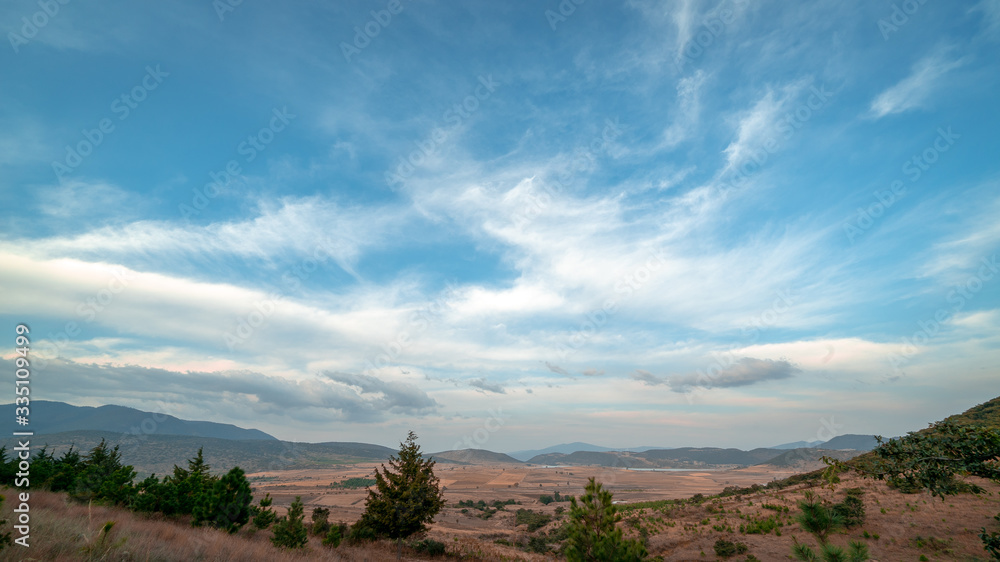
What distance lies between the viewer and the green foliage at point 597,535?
501 inches

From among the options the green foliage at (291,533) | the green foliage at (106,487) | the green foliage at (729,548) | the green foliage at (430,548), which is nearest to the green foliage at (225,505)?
the green foliage at (291,533)

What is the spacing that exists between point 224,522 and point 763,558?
103ft

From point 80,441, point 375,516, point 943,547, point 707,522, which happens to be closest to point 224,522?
point 375,516

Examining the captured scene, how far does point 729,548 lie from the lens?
25.8 metres

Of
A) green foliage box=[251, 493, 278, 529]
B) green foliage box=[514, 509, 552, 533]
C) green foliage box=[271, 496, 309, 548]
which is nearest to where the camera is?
green foliage box=[271, 496, 309, 548]

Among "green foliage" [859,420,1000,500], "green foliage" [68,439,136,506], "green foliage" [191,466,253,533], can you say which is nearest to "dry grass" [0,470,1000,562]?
"green foliage" [191,466,253,533]

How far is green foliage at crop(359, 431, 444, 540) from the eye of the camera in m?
23.0

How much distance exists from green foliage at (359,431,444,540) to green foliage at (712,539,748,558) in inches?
750

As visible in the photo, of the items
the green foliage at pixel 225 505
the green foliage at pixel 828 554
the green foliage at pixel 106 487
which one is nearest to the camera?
the green foliage at pixel 828 554

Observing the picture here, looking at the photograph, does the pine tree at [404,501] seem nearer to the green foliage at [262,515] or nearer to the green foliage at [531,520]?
the green foliage at [262,515]

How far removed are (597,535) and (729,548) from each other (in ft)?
62.8

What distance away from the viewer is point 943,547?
2058cm

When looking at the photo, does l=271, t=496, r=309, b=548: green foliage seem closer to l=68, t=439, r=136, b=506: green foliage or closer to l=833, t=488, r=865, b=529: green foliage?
l=68, t=439, r=136, b=506: green foliage

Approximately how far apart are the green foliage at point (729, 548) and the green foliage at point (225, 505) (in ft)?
97.1
